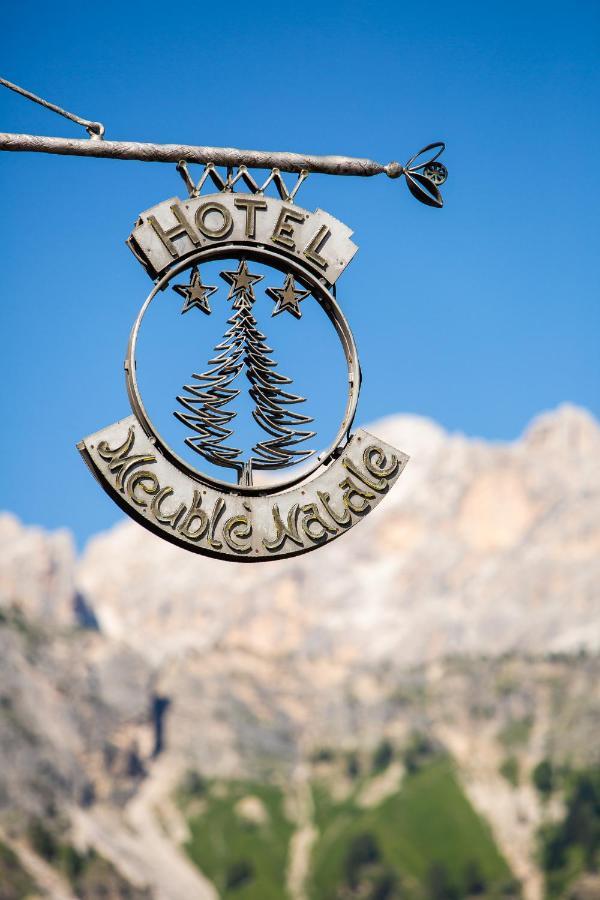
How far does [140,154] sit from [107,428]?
1581mm

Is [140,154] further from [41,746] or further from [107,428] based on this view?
[41,746]

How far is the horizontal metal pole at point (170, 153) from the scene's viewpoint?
8281 millimetres

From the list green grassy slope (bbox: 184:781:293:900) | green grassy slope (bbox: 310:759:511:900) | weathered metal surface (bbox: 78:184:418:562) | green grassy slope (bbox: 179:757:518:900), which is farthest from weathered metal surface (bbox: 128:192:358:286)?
green grassy slope (bbox: 184:781:293:900)

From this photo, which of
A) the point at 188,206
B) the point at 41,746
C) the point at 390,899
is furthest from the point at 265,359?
the point at 41,746

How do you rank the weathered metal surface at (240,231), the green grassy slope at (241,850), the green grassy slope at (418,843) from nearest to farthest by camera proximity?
the weathered metal surface at (240,231) < the green grassy slope at (418,843) < the green grassy slope at (241,850)

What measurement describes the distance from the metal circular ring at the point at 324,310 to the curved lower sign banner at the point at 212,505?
0.04 meters

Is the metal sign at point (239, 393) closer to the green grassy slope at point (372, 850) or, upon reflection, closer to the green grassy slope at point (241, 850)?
the green grassy slope at point (372, 850)

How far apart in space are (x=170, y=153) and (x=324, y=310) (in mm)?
1159

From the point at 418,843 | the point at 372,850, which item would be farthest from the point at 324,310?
the point at 418,843

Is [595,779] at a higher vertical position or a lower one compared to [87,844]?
lower

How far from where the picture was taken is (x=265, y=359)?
8414 millimetres

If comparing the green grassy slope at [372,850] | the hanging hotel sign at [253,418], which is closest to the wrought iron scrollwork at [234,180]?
the hanging hotel sign at [253,418]

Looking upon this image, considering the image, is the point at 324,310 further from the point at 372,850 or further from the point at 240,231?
the point at 372,850

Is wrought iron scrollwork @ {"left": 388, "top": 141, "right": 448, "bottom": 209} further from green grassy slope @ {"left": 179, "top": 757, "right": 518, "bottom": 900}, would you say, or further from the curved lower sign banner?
green grassy slope @ {"left": 179, "top": 757, "right": 518, "bottom": 900}
